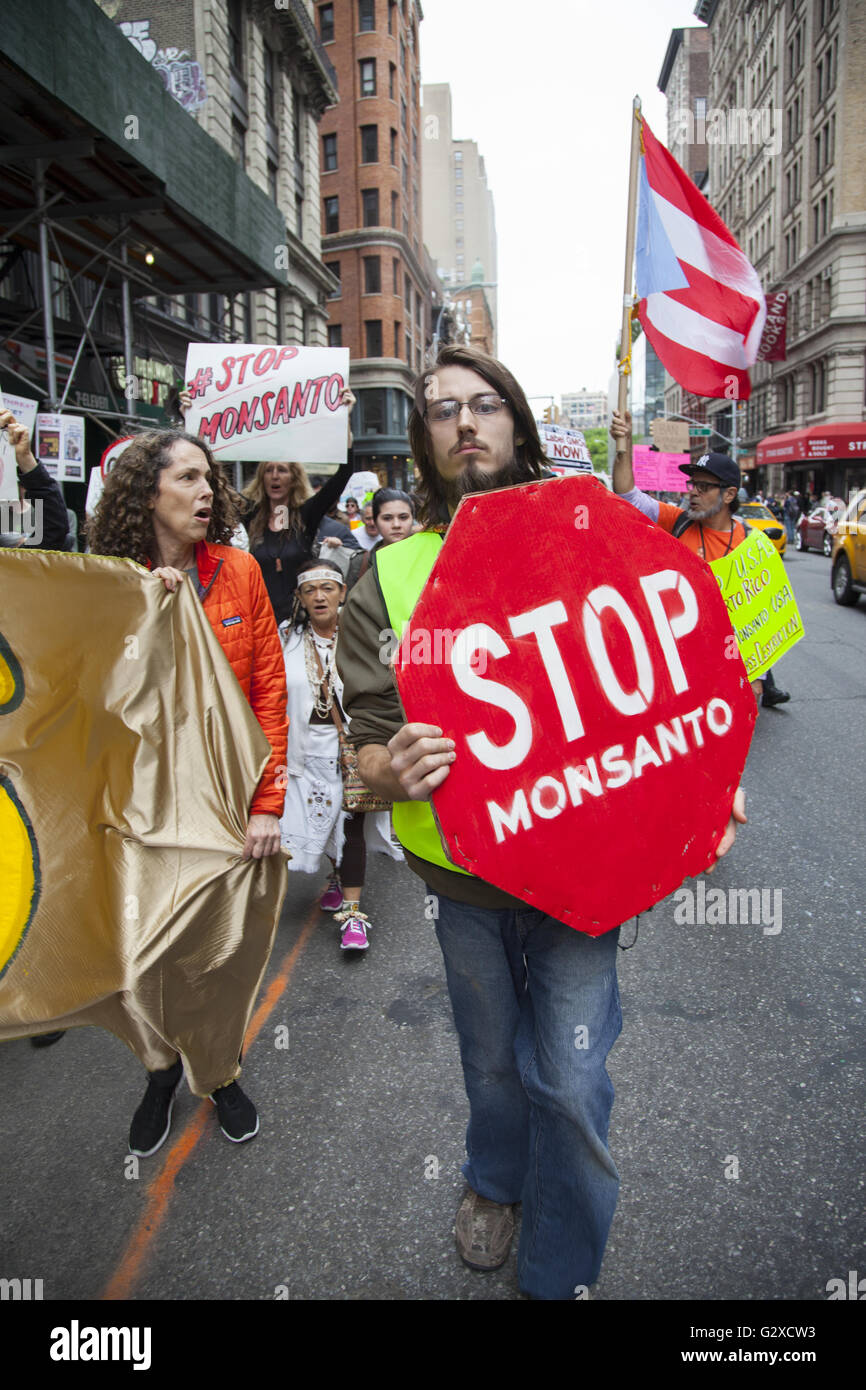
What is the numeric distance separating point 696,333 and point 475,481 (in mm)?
4083

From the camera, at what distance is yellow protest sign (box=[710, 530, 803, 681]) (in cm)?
484

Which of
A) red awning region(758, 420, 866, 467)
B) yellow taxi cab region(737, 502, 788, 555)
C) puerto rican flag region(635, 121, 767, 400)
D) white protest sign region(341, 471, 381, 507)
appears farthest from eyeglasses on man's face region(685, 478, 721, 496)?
red awning region(758, 420, 866, 467)

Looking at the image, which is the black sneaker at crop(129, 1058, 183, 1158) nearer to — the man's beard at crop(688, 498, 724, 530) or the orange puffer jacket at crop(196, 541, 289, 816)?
the orange puffer jacket at crop(196, 541, 289, 816)

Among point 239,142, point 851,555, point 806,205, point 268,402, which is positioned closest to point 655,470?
point 851,555

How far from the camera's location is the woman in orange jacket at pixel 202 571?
8.34 ft

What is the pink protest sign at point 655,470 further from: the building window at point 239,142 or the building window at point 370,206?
the building window at point 370,206

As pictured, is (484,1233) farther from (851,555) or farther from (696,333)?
(851,555)

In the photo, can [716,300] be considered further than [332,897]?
Yes

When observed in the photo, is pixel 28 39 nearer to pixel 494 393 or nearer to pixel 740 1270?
pixel 494 393

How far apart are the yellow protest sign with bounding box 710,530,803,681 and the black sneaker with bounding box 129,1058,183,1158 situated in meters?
3.73

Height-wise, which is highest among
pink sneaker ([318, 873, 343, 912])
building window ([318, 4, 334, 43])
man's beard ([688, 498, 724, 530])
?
building window ([318, 4, 334, 43])

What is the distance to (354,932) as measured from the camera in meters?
3.76

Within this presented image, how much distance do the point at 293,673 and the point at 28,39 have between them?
6.55 meters
